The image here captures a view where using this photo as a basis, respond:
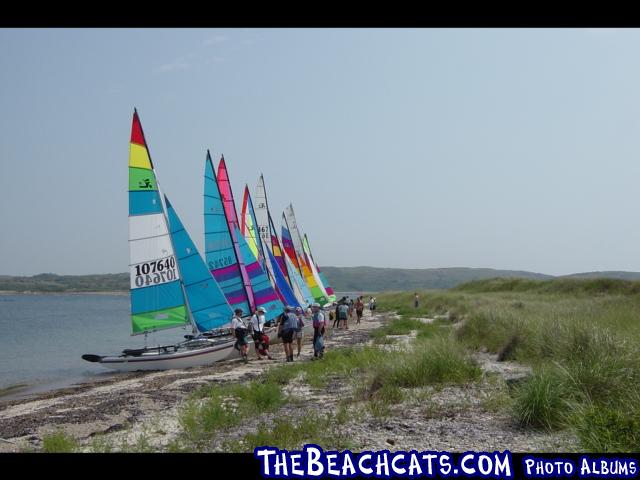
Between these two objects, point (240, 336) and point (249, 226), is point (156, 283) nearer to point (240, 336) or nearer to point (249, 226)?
point (240, 336)

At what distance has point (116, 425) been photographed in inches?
344

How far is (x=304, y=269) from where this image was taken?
133 ft

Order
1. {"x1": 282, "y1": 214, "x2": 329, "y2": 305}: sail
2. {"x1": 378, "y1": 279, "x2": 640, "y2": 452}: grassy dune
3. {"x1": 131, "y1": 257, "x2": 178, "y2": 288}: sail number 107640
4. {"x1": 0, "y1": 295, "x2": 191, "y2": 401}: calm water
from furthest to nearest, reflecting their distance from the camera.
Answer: {"x1": 282, "y1": 214, "x2": 329, "y2": 305}: sail, {"x1": 0, "y1": 295, "x2": 191, "y2": 401}: calm water, {"x1": 131, "y1": 257, "x2": 178, "y2": 288}: sail number 107640, {"x1": 378, "y1": 279, "x2": 640, "y2": 452}: grassy dune

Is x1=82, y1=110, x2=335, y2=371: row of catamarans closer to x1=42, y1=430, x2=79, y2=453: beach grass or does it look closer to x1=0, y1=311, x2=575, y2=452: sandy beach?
x1=0, y1=311, x2=575, y2=452: sandy beach

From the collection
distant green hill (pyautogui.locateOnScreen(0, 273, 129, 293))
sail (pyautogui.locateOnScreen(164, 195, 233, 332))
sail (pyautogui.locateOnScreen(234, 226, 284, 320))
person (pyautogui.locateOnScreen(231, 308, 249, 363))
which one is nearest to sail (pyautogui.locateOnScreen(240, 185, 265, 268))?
sail (pyautogui.locateOnScreen(234, 226, 284, 320))

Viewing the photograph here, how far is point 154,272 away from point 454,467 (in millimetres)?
13914

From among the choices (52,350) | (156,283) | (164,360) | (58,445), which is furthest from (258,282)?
(58,445)

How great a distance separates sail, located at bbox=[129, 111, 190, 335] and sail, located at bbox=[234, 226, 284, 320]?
5676mm

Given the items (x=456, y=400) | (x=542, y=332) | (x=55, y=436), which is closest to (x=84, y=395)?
(x=55, y=436)

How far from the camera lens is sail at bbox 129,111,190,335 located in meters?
16.9

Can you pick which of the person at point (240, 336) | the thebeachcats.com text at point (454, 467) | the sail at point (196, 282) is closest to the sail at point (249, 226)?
the sail at point (196, 282)
